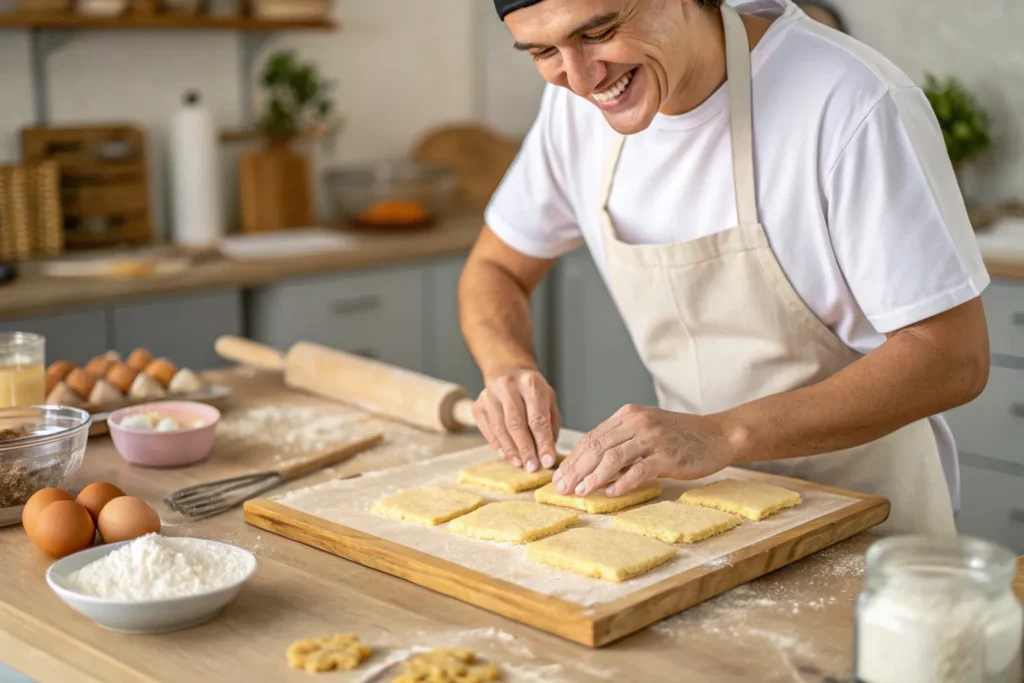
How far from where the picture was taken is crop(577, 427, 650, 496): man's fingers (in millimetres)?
1382

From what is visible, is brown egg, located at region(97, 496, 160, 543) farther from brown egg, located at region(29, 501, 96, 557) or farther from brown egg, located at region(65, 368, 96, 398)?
brown egg, located at region(65, 368, 96, 398)

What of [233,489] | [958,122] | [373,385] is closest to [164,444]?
[233,489]

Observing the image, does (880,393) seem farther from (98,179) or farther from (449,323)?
(98,179)

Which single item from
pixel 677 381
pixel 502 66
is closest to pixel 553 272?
pixel 502 66

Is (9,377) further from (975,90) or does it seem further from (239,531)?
(975,90)

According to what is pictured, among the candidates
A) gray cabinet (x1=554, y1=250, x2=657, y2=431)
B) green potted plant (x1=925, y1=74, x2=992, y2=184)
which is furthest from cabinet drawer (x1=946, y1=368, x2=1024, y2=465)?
gray cabinet (x1=554, y1=250, x2=657, y2=431)

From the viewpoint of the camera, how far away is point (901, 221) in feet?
4.80

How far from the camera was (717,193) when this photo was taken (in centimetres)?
169

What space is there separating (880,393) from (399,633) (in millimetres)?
681

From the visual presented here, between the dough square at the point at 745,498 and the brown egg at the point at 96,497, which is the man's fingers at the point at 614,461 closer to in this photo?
the dough square at the point at 745,498

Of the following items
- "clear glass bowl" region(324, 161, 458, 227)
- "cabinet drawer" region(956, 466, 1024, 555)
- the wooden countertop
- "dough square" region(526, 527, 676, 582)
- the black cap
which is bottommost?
"cabinet drawer" region(956, 466, 1024, 555)

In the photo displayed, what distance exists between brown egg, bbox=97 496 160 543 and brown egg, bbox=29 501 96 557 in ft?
0.06

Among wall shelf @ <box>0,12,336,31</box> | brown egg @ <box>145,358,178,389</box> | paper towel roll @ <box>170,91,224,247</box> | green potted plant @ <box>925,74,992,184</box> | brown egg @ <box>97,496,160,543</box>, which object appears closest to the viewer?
brown egg @ <box>97,496,160,543</box>

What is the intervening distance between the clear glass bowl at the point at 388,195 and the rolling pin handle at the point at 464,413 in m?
1.98
